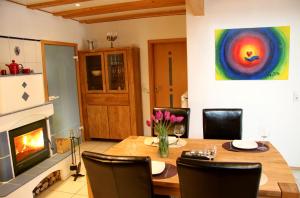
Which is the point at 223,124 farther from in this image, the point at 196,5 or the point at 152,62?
the point at 152,62

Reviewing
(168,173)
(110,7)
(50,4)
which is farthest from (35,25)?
(168,173)

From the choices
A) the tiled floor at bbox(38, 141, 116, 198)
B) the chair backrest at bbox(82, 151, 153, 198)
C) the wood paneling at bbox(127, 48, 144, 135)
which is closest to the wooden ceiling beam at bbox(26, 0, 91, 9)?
the wood paneling at bbox(127, 48, 144, 135)

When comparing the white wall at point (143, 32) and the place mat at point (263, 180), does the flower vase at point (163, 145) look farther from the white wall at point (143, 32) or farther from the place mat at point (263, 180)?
the white wall at point (143, 32)

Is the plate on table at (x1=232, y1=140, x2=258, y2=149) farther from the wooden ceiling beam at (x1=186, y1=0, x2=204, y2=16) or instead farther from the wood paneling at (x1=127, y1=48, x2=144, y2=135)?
the wood paneling at (x1=127, y1=48, x2=144, y2=135)

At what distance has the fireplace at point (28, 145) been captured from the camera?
112 inches

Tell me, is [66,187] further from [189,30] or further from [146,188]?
[189,30]

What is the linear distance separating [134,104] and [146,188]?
3.20 meters

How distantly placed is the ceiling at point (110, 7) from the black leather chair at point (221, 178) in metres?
2.10

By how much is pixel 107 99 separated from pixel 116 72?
545mm

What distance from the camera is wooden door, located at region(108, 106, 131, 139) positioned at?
470 cm

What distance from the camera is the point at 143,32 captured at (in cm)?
475

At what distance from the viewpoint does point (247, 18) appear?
314 centimetres

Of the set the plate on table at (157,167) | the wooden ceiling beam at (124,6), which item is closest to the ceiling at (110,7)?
the wooden ceiling beam at (124,6)

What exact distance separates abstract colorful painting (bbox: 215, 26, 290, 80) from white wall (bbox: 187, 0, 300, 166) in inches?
2.6
